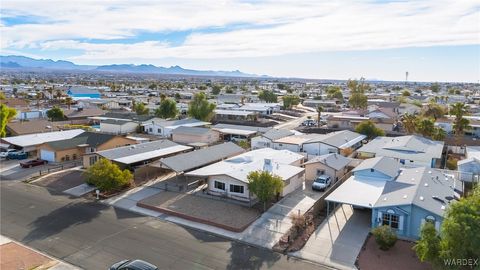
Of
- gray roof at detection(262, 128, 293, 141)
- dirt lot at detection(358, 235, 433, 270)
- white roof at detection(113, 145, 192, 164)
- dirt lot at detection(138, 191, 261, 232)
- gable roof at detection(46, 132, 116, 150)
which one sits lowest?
dirt lot at detection(358, 235, 433, 270)

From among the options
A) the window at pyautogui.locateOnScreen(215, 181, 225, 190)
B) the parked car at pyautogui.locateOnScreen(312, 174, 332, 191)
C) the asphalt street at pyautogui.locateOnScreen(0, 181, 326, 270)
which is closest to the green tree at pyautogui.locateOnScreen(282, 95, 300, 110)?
the parked car at pyautogui.locateOnScreen(312, 174, 332, 191)

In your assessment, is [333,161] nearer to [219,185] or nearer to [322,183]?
[322,183]

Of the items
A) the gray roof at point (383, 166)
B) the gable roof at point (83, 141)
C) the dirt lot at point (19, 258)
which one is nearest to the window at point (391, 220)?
the gray roof at point (383, 166)

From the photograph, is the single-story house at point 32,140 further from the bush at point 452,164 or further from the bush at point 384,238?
the bush at point 452,164

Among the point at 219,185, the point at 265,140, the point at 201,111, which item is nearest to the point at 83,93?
the point at 201,111

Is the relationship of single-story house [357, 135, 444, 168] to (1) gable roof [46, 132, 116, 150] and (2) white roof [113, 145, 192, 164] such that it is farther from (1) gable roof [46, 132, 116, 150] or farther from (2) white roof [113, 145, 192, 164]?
(1) gable roof [46, 132, 116, 150]
